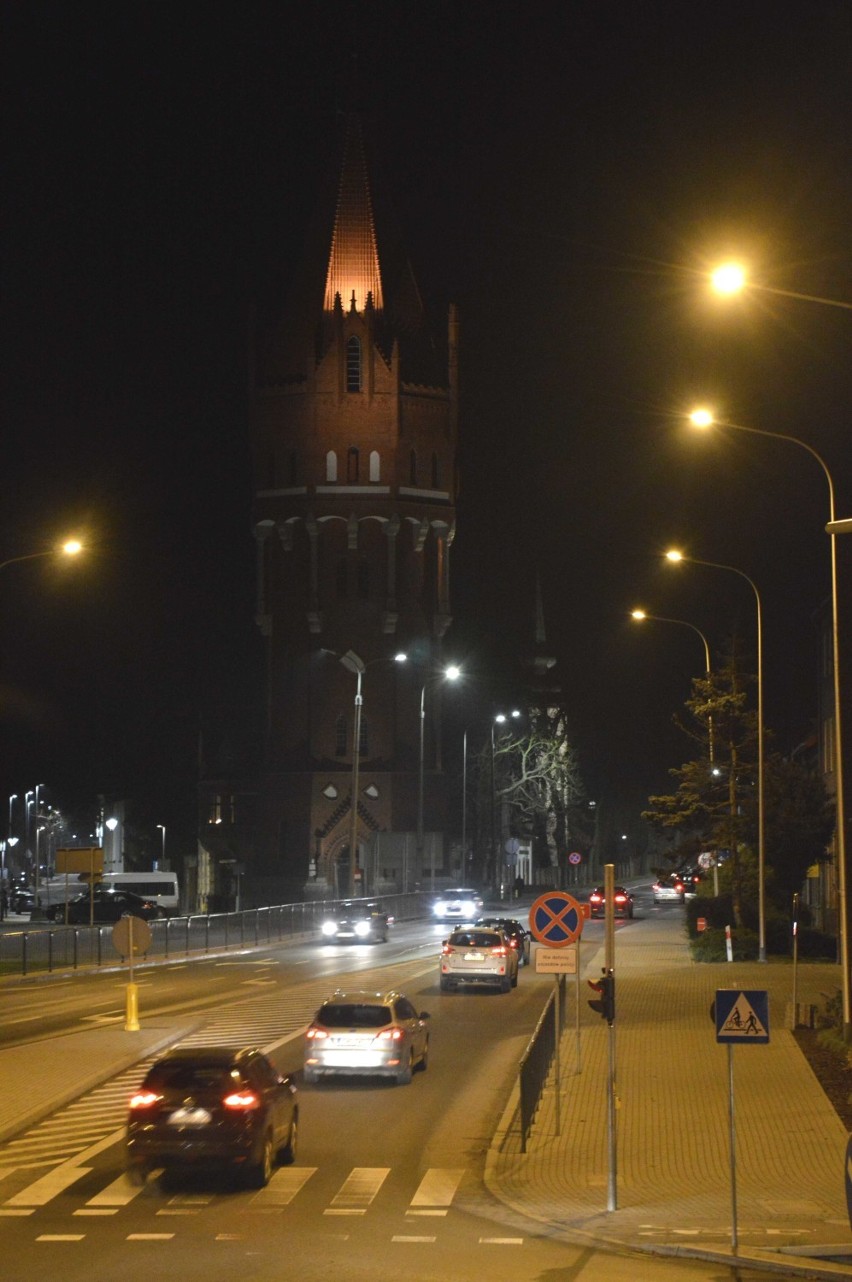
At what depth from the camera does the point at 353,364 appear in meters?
91.6

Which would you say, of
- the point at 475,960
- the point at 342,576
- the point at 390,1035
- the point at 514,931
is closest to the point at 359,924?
the point at 514,931

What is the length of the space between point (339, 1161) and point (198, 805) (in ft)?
275

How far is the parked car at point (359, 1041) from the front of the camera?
882 inches

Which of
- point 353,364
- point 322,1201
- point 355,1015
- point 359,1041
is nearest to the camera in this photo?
point 322,1201

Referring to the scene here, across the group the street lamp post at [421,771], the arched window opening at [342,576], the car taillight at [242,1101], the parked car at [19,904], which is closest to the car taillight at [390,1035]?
the car taillight at [242,1101]

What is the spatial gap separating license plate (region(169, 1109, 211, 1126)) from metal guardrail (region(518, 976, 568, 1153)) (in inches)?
140

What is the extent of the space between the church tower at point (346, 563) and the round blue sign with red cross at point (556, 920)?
6942cm

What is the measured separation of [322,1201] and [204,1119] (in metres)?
1.38

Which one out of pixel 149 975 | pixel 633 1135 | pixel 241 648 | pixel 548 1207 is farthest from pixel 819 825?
pixel 241 648

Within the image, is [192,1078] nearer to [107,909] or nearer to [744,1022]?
[744,1022]

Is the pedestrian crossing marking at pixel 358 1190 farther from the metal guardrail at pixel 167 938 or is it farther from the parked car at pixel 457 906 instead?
the parked car at pixel 457 906

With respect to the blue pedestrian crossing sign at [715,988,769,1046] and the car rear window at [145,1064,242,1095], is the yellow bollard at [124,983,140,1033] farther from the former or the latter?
the blue pedestrian crossing sign at [715,988,769,1046]

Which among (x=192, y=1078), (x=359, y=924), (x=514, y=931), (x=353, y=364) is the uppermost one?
(x=353, y=364)

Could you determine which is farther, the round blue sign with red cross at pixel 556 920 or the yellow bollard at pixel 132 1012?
the yellow bollard at pixel 132 1012
